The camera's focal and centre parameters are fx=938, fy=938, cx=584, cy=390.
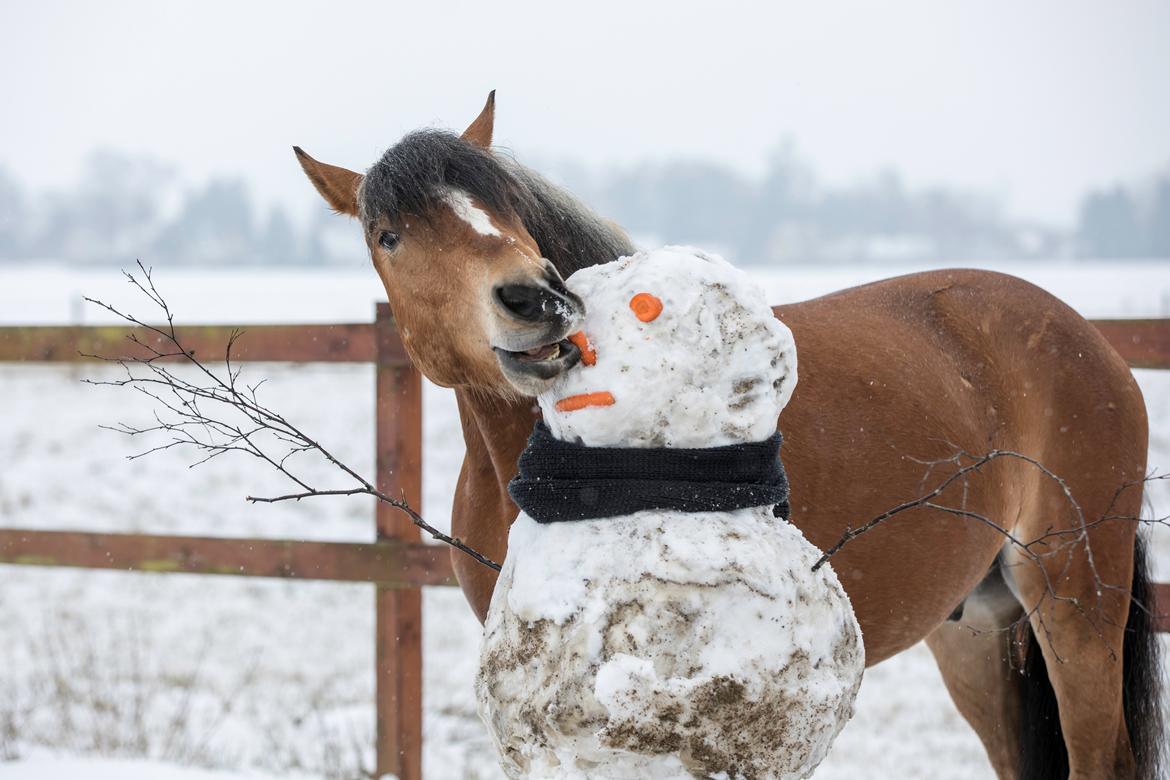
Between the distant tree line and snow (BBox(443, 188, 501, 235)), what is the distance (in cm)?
4665

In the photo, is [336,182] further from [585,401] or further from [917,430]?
[917,430]

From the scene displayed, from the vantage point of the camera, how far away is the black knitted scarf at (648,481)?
4.02 ft

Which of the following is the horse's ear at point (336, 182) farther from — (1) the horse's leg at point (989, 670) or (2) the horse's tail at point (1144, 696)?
(2) the horse's tail at point (1144, 696)

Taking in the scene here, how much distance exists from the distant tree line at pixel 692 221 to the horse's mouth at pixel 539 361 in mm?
47043

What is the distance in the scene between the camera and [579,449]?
4.24ft

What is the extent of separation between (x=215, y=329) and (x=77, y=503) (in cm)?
569

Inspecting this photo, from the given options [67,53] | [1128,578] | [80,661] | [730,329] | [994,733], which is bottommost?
[80,661]

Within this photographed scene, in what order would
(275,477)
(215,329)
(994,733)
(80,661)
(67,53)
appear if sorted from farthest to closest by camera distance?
(67,53) → (275,477) → (80,661) → (215,329) → (994,733)

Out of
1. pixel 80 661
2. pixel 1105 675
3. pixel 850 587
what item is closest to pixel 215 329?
pixel 80 661

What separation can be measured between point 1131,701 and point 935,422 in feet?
3.67

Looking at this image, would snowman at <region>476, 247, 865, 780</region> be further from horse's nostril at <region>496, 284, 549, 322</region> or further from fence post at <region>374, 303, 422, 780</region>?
fence post at <region>374, 303, 422, 780</region>

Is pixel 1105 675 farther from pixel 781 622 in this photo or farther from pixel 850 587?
pixel 781 622

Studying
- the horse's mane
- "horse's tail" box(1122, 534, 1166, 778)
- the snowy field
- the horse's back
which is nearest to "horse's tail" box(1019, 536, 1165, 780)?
"horse's tail" box(1122, 534, 1166, 778)

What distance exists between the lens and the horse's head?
1.61m
